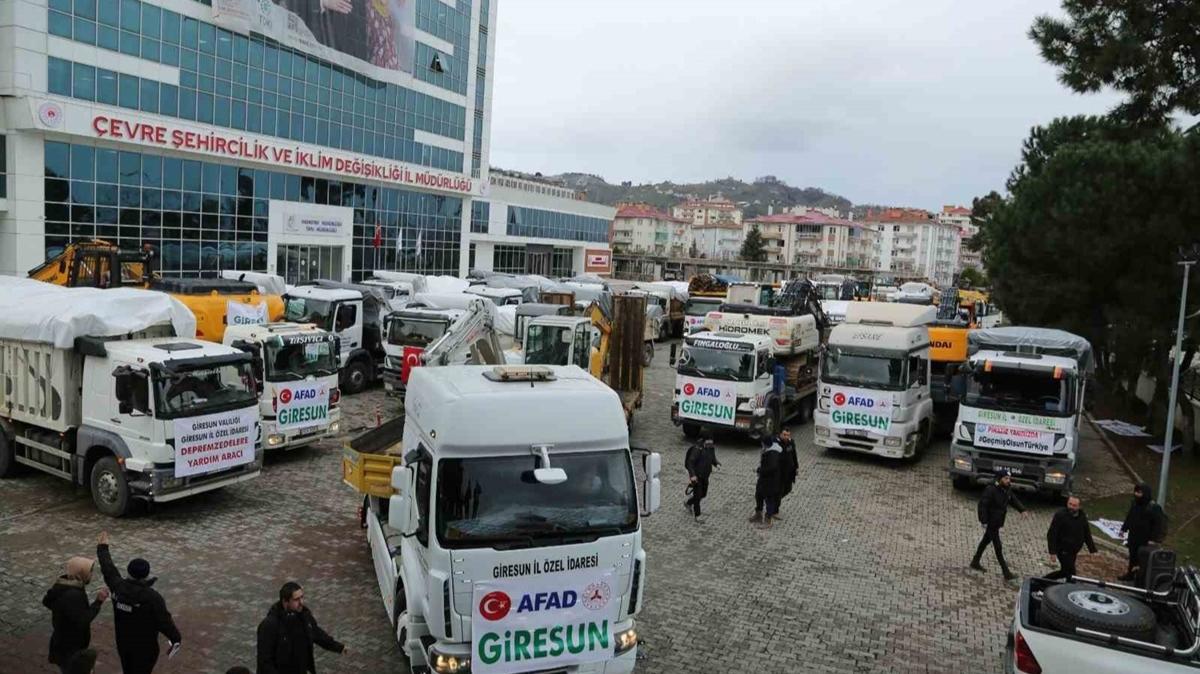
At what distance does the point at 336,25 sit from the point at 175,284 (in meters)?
25.3

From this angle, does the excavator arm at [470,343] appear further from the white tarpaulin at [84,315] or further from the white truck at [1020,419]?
the white truck at [1020,419]

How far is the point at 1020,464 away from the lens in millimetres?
14789

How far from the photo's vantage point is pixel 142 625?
696 cm

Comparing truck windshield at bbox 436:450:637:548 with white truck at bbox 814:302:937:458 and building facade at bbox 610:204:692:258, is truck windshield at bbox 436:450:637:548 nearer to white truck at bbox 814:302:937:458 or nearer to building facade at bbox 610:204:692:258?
white truck at bbox 814:302:937:458

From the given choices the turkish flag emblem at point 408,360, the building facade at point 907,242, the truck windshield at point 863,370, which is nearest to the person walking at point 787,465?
the truck windshield at point 863,370

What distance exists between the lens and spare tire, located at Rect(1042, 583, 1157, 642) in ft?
21.1

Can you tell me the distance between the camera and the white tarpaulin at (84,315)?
12.1 m

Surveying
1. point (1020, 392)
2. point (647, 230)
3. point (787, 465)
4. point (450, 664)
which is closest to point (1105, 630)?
point (450, 664)

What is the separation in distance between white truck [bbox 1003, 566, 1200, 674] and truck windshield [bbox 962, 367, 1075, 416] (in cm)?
783

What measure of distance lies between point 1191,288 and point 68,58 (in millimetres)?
34463

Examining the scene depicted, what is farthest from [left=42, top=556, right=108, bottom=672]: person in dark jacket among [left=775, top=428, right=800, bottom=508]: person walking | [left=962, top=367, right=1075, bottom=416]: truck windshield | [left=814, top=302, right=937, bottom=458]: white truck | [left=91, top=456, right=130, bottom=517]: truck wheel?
[left=814, top=302, right=937, bottom=458]: white truck

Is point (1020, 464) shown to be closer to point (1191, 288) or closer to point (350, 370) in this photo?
point (1191, 288)

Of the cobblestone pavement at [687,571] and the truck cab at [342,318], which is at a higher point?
the truck cab at [342,318]

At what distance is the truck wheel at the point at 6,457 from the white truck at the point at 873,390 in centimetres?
1472
